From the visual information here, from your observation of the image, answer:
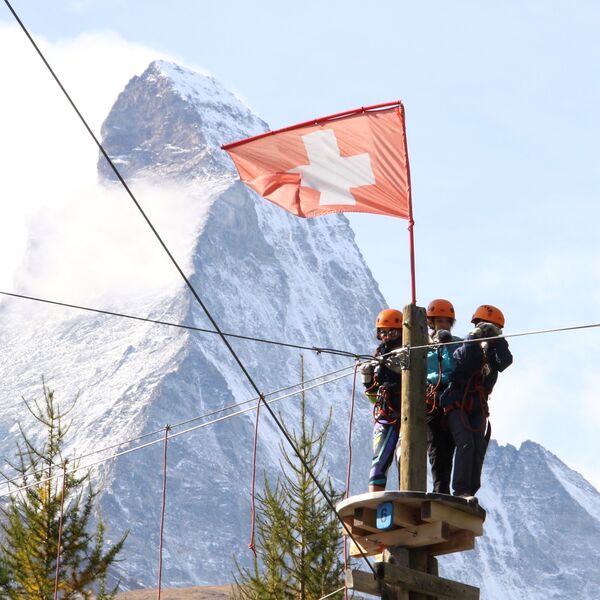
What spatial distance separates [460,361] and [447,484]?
1.04m

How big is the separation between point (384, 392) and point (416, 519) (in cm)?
143

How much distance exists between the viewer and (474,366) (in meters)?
11.3

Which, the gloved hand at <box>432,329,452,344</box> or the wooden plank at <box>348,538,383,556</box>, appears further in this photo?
the gloved hand at <box>432,329,452,344</box>

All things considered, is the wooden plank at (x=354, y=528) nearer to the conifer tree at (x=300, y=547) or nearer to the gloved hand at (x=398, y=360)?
the gloved hand at (x=398, y=360)

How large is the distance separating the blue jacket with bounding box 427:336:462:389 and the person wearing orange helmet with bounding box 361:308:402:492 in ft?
0.92

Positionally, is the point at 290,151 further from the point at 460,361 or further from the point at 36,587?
the point at 36,587

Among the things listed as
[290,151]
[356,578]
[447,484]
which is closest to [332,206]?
[290,151]

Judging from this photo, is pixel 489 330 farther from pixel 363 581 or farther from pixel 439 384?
pixel 363 581

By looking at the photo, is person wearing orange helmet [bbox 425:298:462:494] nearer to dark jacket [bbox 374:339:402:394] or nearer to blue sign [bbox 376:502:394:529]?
dark jacket [bbox 374:339:402:394]

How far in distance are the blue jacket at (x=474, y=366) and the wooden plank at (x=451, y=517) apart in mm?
955

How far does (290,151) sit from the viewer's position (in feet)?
41.6

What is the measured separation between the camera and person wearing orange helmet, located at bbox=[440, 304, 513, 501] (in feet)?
36.8

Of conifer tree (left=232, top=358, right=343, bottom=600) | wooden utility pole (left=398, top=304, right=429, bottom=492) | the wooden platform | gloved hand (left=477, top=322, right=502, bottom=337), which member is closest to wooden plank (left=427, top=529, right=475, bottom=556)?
the wooden platform

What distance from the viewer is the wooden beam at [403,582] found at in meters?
10.6
